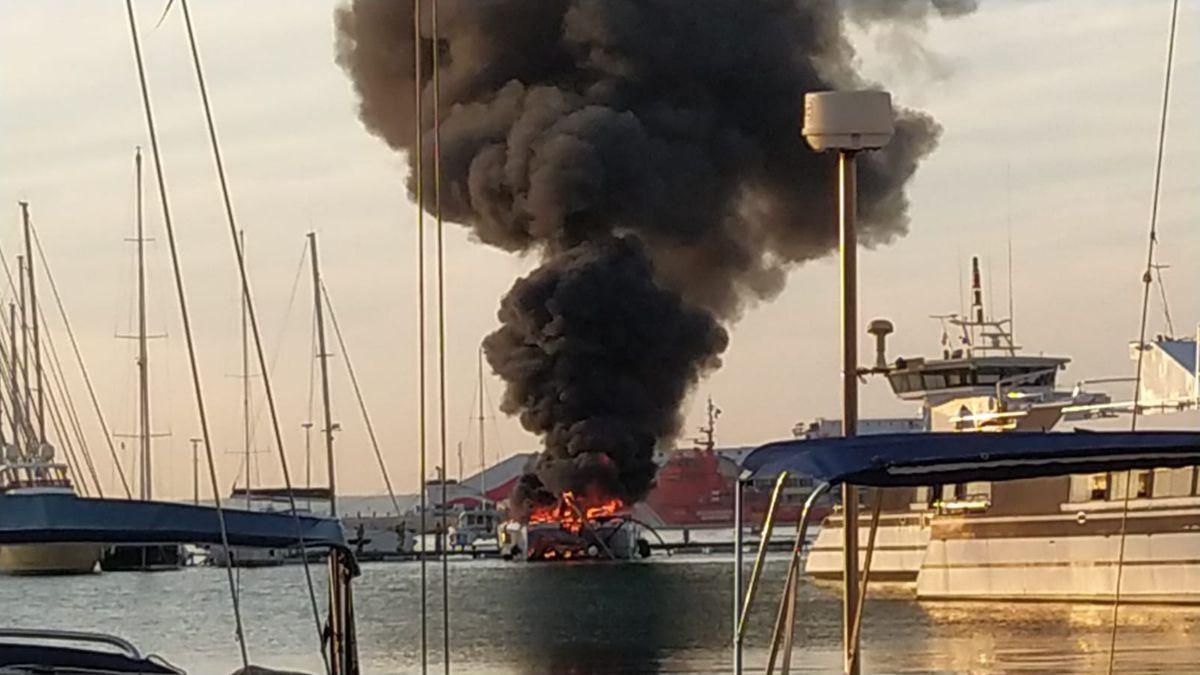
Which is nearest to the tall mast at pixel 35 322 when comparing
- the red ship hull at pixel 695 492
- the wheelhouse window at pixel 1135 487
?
the wheelhouse window at pixel 1135 487

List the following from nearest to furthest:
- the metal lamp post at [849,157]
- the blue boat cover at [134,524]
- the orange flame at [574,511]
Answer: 1. the metal lamp post at [849,157]
2. the blue boat cover at [134,524]
3. the orange flame at [574,511]

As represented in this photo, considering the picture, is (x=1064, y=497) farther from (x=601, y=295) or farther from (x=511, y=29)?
(x=511, y=29)

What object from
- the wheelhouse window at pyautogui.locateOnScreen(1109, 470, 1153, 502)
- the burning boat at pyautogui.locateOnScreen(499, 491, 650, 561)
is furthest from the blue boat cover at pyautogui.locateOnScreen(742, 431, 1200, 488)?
the burning boat at pyautogui.locateOnScreen(499, 491, 650, 561)

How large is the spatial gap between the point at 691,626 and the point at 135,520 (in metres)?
37.9

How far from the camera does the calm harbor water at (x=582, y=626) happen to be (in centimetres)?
2983

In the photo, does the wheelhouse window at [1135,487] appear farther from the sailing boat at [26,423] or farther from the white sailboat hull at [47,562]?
the white sailboat hull at [47,562]

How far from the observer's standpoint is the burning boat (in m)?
80.7

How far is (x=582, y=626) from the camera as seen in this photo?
50188mm

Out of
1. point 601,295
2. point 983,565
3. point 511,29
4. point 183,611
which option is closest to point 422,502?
point 983,565

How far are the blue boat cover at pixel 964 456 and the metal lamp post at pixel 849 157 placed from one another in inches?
16.1

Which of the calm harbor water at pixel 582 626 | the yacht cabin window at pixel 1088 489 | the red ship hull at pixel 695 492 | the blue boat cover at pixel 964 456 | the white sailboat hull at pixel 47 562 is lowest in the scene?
the calm harbor water at pixel 582 626

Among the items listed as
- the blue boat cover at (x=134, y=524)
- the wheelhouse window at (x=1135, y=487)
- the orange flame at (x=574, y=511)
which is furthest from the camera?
the orange flame at (x=574, y=511)

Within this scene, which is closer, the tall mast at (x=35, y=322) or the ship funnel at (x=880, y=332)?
the ship funnel at (x=880, y=332)

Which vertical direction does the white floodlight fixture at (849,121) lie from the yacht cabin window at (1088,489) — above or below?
above
